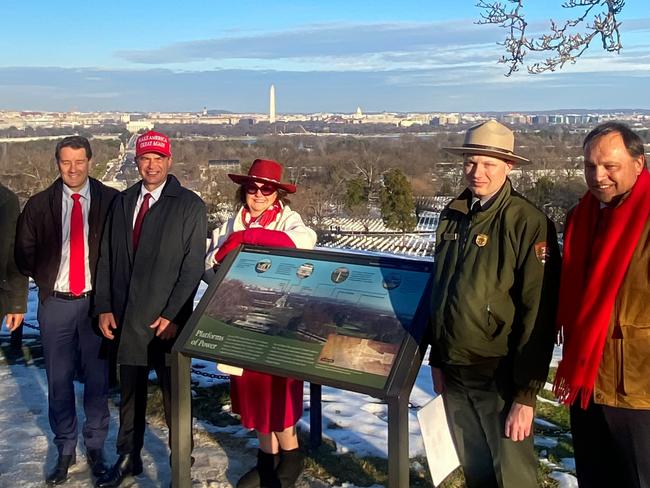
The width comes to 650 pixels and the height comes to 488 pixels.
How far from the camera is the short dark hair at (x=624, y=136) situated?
2.56m

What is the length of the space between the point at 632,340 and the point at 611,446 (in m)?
0.48

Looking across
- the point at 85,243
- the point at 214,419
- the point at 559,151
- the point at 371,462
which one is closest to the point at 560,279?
the point at 371,462

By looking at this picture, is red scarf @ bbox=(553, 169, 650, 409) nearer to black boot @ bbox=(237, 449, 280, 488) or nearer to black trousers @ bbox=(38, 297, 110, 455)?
black boot @ bbox=(237, 449, 280, 488)

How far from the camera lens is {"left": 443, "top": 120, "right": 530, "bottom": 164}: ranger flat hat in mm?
2873

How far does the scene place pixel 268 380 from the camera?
3723 mm

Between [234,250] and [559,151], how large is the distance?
7003cm

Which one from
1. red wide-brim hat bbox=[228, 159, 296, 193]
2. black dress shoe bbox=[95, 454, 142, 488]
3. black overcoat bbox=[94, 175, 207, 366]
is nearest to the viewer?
red wide-brim hat bbox=[228, 159, 296, 193]

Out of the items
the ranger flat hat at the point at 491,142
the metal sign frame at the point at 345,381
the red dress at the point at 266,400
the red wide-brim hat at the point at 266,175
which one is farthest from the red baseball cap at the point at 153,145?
the ranger flat hat at the point at 491,142

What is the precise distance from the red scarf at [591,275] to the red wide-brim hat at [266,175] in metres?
1.55

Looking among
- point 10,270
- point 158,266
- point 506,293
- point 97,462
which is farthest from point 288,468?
point 10,270

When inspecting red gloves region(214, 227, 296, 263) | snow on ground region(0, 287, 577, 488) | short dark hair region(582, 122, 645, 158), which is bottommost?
snow on ground region(0, 287, 577, 488)

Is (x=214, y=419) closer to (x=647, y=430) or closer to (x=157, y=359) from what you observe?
(x=157, y=359)

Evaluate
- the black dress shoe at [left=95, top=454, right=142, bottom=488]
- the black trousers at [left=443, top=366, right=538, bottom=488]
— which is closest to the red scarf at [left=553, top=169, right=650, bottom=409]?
the black trousers at [left=443, top=366, right=538, bottom=488]

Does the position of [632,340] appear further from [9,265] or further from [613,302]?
[9,265]
